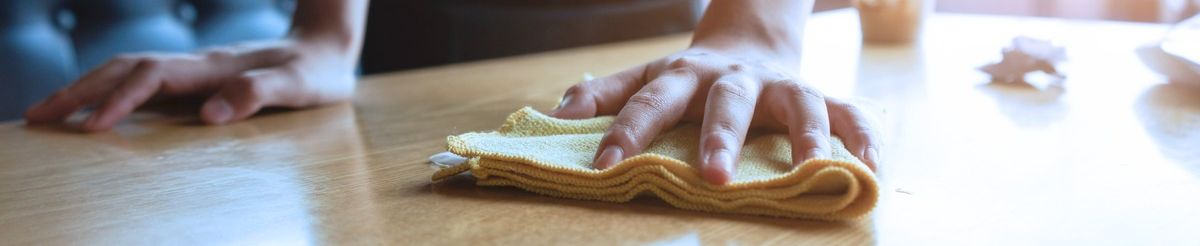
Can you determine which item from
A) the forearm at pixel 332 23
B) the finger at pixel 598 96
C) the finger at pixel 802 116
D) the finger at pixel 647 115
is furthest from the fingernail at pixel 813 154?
the forearm at pixel 332 23

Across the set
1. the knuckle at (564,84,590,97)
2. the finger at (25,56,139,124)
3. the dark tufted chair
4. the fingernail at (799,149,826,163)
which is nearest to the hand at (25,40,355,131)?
the finger at (25,56,139,124)

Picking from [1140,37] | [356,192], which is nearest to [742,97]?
[356,192]

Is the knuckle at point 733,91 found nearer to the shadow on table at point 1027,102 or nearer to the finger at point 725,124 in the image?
the finger at point 725,124

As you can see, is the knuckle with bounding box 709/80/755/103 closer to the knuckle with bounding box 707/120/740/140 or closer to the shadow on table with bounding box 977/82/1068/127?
the knuckle with bounding box 707/120/740/140

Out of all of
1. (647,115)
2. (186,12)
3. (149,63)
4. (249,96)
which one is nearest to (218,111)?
(249,96)

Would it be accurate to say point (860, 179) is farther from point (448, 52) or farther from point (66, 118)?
point (448, 52)
